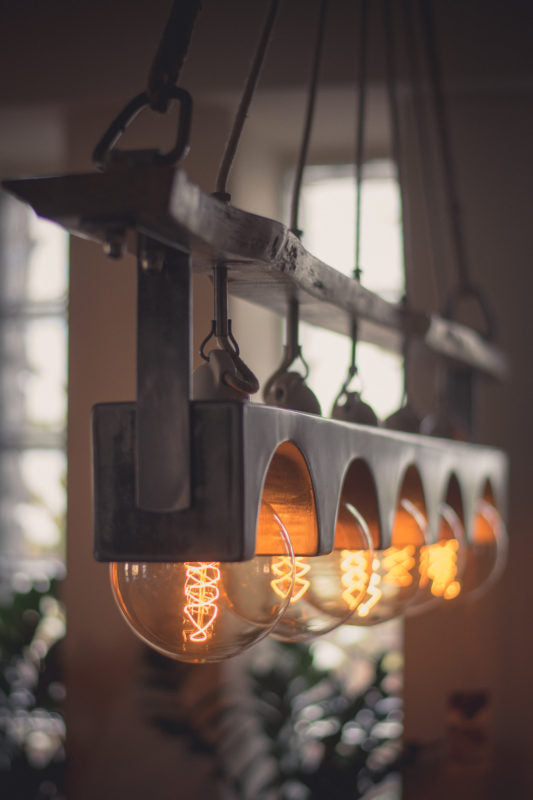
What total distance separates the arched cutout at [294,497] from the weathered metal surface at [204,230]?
166mm

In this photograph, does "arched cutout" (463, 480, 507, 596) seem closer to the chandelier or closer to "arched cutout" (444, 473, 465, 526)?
"arched cutout" (444, 473, 465, 526)

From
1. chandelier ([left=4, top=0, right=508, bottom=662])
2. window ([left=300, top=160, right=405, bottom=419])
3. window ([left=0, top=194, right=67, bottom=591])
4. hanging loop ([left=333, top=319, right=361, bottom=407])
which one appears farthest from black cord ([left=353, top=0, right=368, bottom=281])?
window ([left=0, top=194, right=67, bottom=591])

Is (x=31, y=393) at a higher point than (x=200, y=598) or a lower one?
higher

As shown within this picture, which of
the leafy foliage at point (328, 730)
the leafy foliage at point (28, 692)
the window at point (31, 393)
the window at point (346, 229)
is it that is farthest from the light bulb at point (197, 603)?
the window at point (31, 393)

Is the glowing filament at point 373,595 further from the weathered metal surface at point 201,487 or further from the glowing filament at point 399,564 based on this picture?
the weathered metal surface at point 201,487

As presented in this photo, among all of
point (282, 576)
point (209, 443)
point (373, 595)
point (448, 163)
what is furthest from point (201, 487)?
point (448, 163)

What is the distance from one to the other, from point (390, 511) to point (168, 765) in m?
2.36

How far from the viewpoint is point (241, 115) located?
0.90 metres

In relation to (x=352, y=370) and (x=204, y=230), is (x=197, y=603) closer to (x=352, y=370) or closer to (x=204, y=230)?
(x=204, y=230)

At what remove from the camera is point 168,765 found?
3.12 m

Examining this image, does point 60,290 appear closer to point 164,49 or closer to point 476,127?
point 476,127

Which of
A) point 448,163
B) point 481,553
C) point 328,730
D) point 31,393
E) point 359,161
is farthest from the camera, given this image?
point 31,393

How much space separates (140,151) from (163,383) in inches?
6.1

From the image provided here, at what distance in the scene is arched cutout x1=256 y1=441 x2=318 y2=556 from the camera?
0.83 meters
